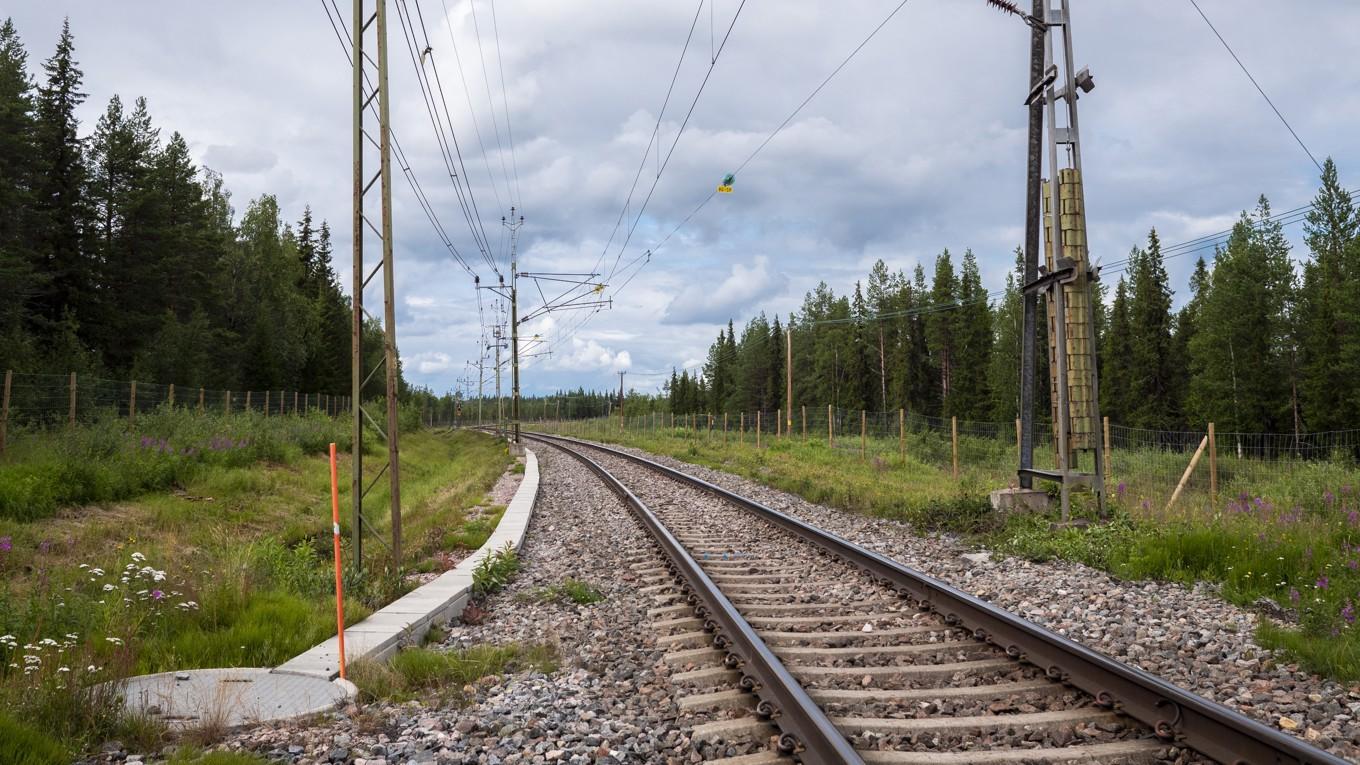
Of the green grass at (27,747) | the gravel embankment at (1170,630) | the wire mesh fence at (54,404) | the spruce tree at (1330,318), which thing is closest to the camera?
the green grass at (27,747)

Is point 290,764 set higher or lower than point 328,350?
lower

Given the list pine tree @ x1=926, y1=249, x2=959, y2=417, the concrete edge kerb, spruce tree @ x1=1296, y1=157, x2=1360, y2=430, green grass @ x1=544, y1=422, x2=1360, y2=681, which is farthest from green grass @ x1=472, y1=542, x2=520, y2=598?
pine tree @ x1=926, y1=249, x2=959, y2=417

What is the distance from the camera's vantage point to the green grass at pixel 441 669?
5.18 m

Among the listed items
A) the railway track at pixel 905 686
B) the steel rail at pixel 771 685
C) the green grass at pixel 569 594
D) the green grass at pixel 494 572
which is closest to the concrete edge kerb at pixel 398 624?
the green grass at pixel 494 572

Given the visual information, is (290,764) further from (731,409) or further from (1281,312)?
(731,409)

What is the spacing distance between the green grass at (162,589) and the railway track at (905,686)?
3.07 m

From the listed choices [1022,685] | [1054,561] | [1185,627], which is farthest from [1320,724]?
[1054,561]

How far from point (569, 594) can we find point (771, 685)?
3.87 metres

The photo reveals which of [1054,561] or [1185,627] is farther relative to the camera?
[1054,561]

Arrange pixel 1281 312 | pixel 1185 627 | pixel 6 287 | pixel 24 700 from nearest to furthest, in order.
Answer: pixel 24 700 → pixel 1185 627 → pixel 6 287 → pixel 1281 312

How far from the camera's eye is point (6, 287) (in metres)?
30.2

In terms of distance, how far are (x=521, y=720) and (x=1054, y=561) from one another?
676cm

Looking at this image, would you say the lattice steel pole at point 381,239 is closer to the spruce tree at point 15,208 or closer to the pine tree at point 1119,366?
the spruce tree at point 15,208

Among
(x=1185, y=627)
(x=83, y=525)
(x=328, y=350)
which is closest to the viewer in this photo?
(x=1185, y=627)
